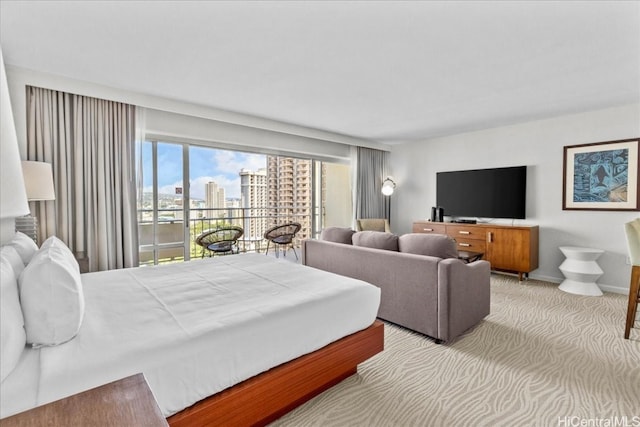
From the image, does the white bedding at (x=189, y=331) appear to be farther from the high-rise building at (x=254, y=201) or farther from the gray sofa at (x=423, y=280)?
the high-rise building at (x=254, y=201)

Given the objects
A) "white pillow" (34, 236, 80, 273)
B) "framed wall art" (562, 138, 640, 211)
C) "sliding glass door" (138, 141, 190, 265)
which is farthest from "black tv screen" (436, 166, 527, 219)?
"white pillow" (34, 236, 80, 273)

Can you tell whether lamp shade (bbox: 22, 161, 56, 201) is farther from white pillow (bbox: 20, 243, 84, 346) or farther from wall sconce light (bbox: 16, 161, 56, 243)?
white pillow (bbox: 20, 243, 84, 346)

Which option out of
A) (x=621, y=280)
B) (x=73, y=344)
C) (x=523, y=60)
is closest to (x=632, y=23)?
(x=523, y=60)

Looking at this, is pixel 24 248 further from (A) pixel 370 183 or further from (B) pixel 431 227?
(A) pixel 370 183

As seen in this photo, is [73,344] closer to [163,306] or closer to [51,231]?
[163,306]

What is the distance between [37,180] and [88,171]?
2.38ft

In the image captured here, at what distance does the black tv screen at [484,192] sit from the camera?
448 centimetres

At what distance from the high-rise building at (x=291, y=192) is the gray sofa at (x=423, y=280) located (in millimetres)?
2854

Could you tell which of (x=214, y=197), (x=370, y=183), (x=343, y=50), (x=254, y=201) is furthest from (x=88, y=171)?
(x=370, y=183)

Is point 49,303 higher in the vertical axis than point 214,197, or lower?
lower

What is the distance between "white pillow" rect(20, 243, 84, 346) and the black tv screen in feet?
16.8

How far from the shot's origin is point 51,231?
2.92m

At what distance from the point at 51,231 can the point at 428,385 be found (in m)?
3.58

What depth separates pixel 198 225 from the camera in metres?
4.62
